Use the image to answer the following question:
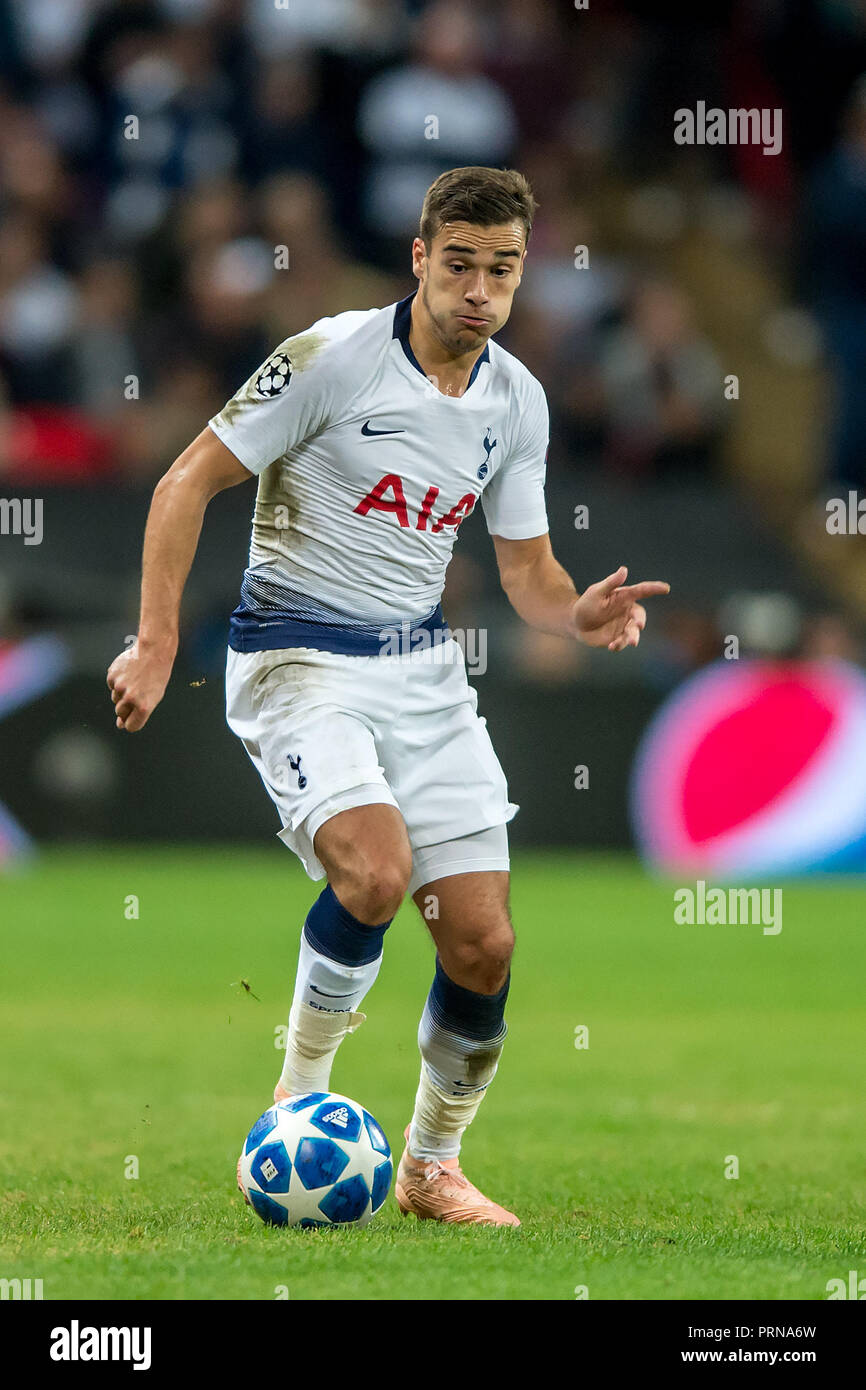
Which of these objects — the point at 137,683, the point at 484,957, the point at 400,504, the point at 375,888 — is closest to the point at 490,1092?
the point at 484,957

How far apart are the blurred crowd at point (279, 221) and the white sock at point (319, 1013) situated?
911 cm

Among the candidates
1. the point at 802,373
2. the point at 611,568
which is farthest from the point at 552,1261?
the point at 802,373

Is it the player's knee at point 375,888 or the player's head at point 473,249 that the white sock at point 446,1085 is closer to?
the player's knee at point 375,888

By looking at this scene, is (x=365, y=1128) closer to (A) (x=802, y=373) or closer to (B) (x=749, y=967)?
(B) (x=749, y=967)

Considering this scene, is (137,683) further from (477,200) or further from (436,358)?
(477,200)

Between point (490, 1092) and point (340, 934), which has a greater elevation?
point (340, 934)

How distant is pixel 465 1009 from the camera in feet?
17.1

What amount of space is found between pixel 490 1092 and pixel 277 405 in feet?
10.4

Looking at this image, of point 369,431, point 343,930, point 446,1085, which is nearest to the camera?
point 343,930

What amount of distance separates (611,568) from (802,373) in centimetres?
322

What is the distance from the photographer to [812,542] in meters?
16.2

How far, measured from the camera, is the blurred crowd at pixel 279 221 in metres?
14.2

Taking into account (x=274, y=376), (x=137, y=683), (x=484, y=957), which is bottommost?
(x=484, y=957)

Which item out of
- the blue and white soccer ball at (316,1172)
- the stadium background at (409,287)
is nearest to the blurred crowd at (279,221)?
the stadium background at (409,287)
